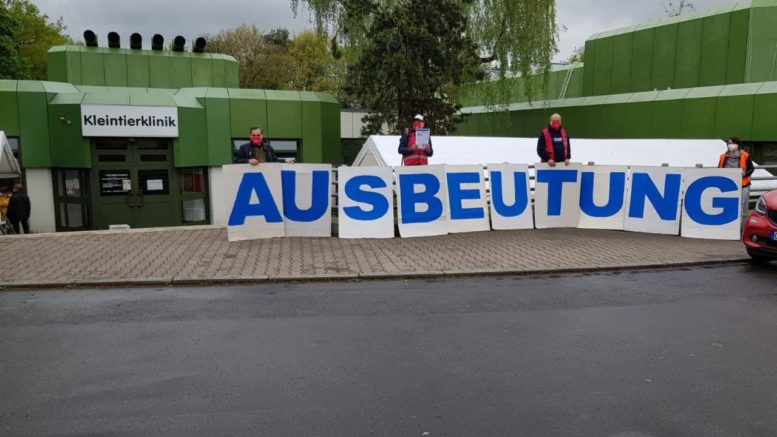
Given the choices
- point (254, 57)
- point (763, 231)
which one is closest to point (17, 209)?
point (763, 231)

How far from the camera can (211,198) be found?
21.8 meters

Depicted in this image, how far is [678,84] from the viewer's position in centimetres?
2138

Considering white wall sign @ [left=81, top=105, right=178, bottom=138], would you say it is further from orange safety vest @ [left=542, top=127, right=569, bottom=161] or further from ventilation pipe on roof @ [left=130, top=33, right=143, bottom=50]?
orange safety vest @ [left=542, top=127, right=569, bottom=161]

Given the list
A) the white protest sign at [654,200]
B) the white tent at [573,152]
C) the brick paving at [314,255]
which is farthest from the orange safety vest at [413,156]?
the white protest sign at [654,200]

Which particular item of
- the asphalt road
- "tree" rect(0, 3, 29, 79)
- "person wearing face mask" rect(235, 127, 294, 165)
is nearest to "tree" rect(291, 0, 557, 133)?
"person wearing face mask" rect(235, 127, 294, 165)

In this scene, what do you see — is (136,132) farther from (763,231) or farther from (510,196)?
(763,231)

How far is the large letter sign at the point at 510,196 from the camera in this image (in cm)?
1125

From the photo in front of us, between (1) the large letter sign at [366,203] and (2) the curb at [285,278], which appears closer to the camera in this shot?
(2) the curb at [285,278]

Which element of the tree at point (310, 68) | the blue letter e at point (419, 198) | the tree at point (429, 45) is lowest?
the blue letter e at point (419, 198)

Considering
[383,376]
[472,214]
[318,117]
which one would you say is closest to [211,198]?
[318,117]

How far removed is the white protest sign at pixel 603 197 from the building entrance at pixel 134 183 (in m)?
14.3

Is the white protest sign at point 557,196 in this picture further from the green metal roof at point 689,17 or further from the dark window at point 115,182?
the dark window at point 115,182

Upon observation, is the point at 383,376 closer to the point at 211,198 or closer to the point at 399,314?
the point at 399,314

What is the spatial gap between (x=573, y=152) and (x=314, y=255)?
32.6 ft
